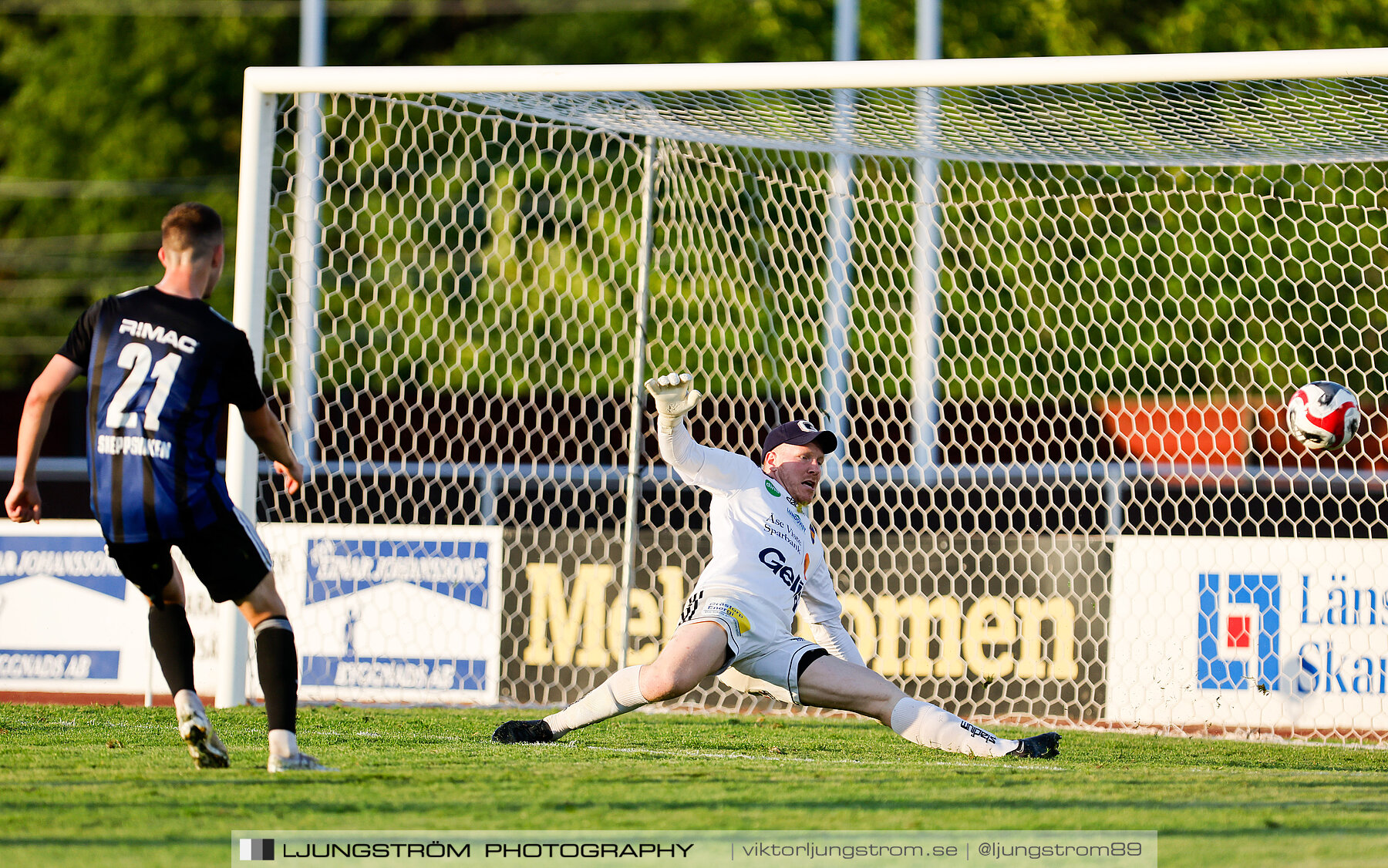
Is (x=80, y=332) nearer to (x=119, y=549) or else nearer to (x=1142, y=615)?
(x=119, y=549)

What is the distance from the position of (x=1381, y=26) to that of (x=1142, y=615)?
32.5ft

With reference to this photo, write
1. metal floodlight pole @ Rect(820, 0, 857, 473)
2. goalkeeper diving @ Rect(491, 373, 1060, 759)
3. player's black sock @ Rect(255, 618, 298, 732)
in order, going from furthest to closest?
metal floodlight pole @ Rect(820, 0, 857, 473) → goalkeeper diving @ Rect(491, 373, 1060, 759) → player's black sock @ Rect(255, 618, 298, 732)

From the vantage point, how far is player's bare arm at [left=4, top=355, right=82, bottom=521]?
4.43 m

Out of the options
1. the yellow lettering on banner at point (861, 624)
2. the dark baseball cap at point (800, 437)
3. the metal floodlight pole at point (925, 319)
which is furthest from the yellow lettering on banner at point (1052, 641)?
the dark baseball cap at point (800, 437)

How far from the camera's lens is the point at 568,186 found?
17.0m

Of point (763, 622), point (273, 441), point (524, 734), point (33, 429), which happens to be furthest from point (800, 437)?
point (33, 429)

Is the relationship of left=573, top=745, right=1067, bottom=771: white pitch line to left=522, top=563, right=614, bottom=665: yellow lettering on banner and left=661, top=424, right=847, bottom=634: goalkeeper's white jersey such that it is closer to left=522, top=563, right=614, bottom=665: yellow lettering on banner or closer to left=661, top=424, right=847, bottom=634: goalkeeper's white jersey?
left=661, top=424, right=847, bottom=634: goalkeeper's white jersey

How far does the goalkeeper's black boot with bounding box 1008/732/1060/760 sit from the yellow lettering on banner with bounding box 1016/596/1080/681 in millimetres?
2509

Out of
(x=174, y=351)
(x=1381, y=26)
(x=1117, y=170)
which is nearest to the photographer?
(x=174, y=351)

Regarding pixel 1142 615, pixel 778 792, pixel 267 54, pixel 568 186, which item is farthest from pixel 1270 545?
pixel 267 54

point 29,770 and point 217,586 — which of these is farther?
point 29,770

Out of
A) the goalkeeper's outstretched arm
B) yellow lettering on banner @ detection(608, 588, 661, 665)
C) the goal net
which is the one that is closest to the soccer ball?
the goal net

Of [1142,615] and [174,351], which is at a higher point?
[174,351]

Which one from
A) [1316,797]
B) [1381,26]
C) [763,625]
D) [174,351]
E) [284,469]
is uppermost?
[1381,26]
